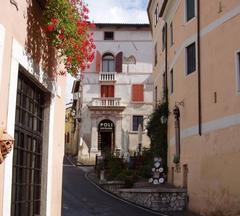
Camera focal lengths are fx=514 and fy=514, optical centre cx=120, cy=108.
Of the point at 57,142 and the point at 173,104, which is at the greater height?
the point at 173,104

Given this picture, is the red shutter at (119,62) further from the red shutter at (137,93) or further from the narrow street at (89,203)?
the narrow street at (89,203)

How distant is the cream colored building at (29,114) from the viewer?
6.30 metres

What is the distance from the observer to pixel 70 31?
7.63 meters

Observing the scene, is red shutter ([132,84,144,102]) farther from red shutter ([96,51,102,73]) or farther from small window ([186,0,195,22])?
small window ([186,0,195,22])

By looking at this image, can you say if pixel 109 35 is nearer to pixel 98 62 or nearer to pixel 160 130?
pixel 98 62

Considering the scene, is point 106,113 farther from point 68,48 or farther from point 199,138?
point 68,48

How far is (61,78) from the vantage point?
9.87m

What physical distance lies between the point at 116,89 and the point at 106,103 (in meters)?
2.06

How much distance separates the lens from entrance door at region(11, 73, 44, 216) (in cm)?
739

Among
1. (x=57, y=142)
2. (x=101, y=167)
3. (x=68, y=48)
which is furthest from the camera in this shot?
(x=101, y=167)

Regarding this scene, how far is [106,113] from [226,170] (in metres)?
31.2

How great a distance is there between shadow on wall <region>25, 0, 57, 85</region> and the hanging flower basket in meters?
0.13

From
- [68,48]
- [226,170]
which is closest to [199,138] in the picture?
[226,170]

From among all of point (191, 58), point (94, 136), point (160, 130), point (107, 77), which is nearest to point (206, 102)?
point (191, 58)
